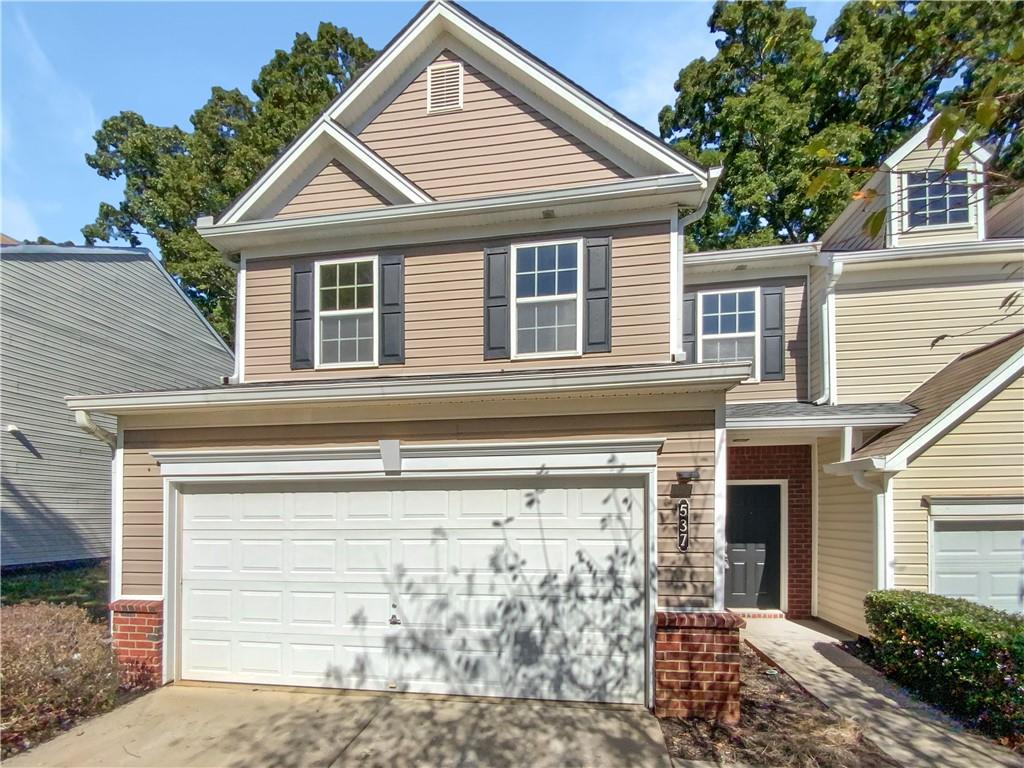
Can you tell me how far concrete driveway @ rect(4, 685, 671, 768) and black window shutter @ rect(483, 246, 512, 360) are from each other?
3.75 metres

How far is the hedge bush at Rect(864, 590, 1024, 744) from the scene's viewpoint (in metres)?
4.90

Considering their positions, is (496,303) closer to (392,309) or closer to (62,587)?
(392,309)

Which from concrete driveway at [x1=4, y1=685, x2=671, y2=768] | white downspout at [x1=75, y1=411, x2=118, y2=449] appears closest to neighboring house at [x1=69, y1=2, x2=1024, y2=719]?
white downspout at [x1=75, y1=411, x2=118, y2=449]

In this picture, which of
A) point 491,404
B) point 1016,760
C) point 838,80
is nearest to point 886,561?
point 1016,760

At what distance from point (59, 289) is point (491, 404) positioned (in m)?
12.5

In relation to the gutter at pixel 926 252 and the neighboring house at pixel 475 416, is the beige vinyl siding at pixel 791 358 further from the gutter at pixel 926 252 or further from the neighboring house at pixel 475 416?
the gutter at pixel 926 252

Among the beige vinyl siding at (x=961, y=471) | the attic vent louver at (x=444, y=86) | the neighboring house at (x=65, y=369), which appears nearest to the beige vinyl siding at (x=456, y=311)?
the attic vent louver at (x=444, y=86)

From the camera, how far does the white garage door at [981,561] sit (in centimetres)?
681

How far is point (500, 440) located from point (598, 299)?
212 cm

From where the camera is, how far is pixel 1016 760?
451 centimetres

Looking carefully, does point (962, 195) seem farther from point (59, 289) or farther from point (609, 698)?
point (59, 289)

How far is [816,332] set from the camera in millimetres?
8789

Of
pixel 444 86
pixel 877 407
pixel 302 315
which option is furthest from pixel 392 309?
pixel 877 407

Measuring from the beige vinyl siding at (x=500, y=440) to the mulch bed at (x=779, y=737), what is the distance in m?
1.05
